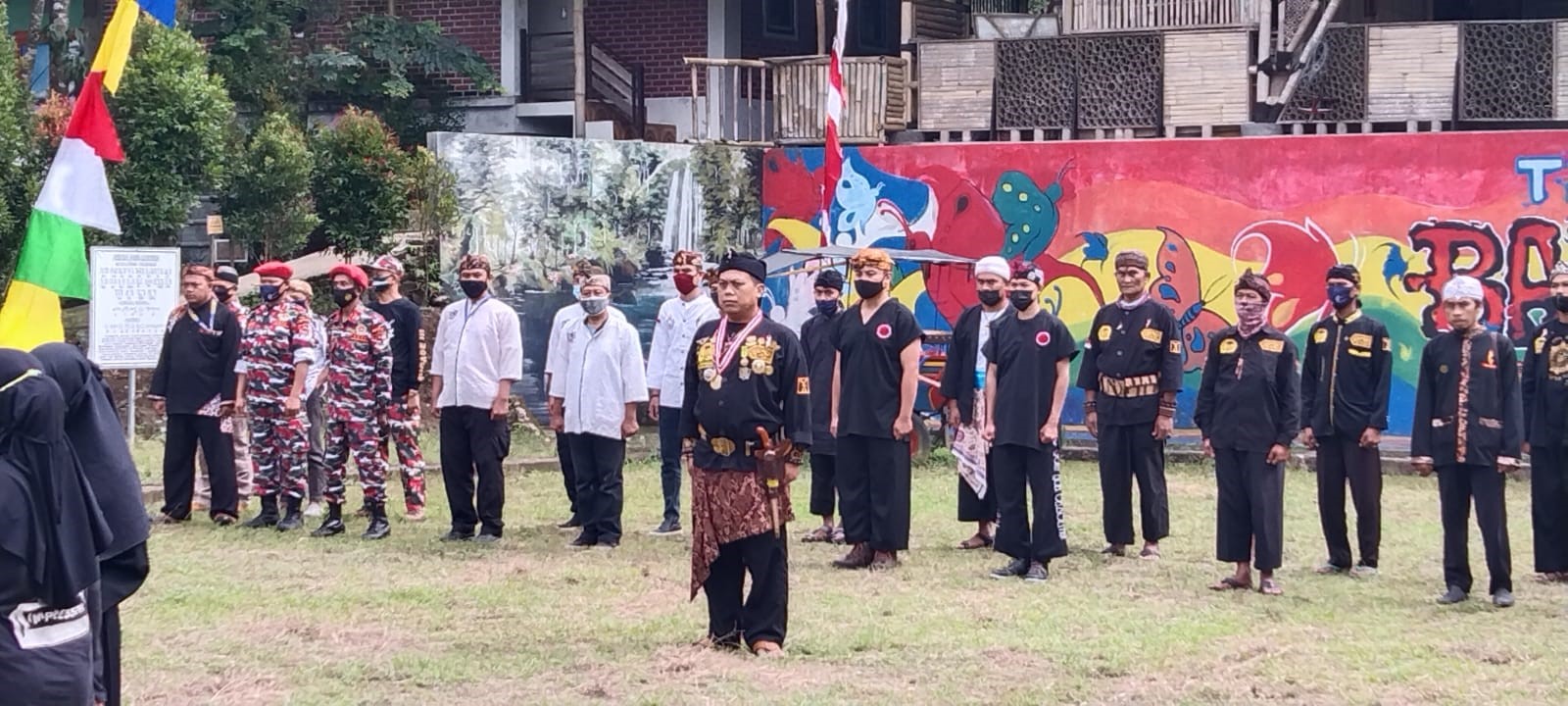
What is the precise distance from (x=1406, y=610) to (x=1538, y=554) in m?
1.45

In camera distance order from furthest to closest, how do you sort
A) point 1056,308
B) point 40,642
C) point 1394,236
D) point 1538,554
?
point 1056,308 → point 1394,236 → point 1538,554 → point 40,642

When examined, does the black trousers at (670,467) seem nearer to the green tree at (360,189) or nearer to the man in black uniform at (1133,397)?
the man in black uniform at (1133,397)

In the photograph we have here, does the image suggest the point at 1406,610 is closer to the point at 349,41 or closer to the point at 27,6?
the point at 349,41

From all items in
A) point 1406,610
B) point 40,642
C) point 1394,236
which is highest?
point 1394,236

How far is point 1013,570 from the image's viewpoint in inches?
458

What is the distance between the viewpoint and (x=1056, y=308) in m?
20.0

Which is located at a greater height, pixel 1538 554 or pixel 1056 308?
pixel 1056 308

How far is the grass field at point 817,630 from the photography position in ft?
27.1

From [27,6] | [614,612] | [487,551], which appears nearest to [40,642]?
[614,612]

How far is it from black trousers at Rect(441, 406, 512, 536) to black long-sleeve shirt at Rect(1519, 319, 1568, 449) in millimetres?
6418

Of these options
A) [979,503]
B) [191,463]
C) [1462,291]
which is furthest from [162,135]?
[1462,291]

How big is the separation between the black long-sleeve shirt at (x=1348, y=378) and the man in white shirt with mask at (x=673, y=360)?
4.10 metres

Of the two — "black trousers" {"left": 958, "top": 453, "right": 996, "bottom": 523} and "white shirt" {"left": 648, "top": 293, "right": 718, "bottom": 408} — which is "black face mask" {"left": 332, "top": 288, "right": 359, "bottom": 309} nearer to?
"white shirt" {"left": 648, "top": 293, "right": 718, "bottom": 408}

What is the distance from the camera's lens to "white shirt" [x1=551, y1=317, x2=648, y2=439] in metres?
12.6
